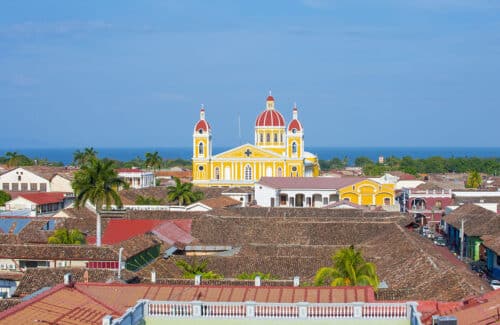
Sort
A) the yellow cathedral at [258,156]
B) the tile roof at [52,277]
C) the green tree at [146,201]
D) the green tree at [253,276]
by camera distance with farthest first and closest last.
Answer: the yellow cathedral at [258,156] < the green tree at [146,201] < the green tree at [253,276] < the tile roof at [52,277]

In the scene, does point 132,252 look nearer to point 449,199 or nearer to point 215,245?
point 215,245

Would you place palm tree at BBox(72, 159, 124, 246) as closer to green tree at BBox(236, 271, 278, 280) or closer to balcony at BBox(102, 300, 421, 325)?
green tree at BBox(236, 271, 278, 280)

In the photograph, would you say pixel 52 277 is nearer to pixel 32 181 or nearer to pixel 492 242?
pixel 492 242

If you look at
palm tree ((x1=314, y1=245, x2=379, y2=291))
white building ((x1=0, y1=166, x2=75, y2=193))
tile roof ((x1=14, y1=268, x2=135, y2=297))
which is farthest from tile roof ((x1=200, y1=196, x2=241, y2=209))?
palm tree ((x1=314, y1=245, x2=379, y2=291))

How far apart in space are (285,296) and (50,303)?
A: 242 inches

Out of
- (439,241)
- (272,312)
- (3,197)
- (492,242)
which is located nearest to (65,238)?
(492,242)

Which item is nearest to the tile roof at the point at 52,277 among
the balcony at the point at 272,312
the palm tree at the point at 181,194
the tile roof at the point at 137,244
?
the tile roof at the point at 137,244

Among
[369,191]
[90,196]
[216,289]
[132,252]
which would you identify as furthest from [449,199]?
[216,289]

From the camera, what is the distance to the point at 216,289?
2339 cm

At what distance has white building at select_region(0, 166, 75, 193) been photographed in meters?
87.9

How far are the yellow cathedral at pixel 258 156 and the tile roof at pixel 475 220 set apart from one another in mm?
34944

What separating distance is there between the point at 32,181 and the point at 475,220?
49500 mm

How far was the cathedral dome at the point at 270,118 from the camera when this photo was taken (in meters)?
102

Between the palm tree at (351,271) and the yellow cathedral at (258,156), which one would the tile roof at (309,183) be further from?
the palm tree at (351,271)
